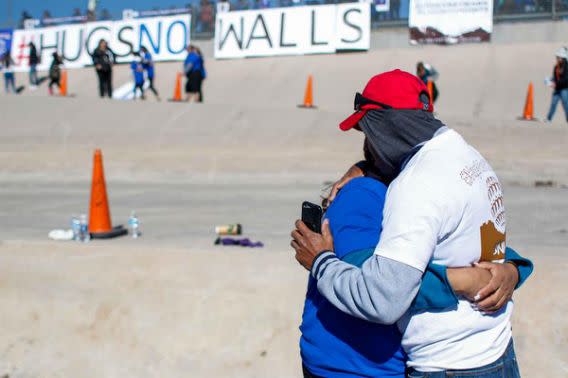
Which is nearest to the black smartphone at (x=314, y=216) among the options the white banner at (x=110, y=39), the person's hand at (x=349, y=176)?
the person's hand at (x=349, y=176)

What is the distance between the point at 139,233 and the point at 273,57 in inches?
779

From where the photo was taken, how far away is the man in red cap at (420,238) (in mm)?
1933

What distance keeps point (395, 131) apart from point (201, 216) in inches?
258

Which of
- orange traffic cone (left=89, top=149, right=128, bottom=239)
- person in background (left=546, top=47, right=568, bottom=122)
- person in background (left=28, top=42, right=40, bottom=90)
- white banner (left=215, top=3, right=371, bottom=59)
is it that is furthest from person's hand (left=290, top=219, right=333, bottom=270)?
person in background (left=28, top=42, right=40, bottom=90)

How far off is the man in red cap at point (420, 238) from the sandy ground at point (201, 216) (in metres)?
2.59

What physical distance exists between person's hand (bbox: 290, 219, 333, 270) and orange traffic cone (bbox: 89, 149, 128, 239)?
461 cm

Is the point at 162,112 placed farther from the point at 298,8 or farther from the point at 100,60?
the point at 298,8

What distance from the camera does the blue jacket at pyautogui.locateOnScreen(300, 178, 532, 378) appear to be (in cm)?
207

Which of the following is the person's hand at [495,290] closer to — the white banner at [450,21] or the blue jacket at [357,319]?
the blue jacket at [357,319]

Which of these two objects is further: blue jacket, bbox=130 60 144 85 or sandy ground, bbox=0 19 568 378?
blue jacket, bbox=130 60 144 85

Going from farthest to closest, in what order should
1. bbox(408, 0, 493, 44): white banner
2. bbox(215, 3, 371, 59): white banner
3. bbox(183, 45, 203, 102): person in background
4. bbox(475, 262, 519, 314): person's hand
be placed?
bbox(215, 3, 371, 59): white banner < bbox(408, 0, 493, 44): white banner < bbox(183, 45, 203, 102): person in background < bbox(475, 262, 519, 314): person's hand

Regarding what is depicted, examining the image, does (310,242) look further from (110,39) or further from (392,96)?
(110,39)

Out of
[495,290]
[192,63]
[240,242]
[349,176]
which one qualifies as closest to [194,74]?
[192,63]

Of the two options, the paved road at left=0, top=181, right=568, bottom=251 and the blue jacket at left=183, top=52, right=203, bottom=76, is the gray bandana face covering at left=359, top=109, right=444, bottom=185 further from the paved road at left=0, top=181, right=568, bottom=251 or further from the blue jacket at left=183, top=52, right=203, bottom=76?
the blue jacket at left=183, top=52, right=203, bottom=76
